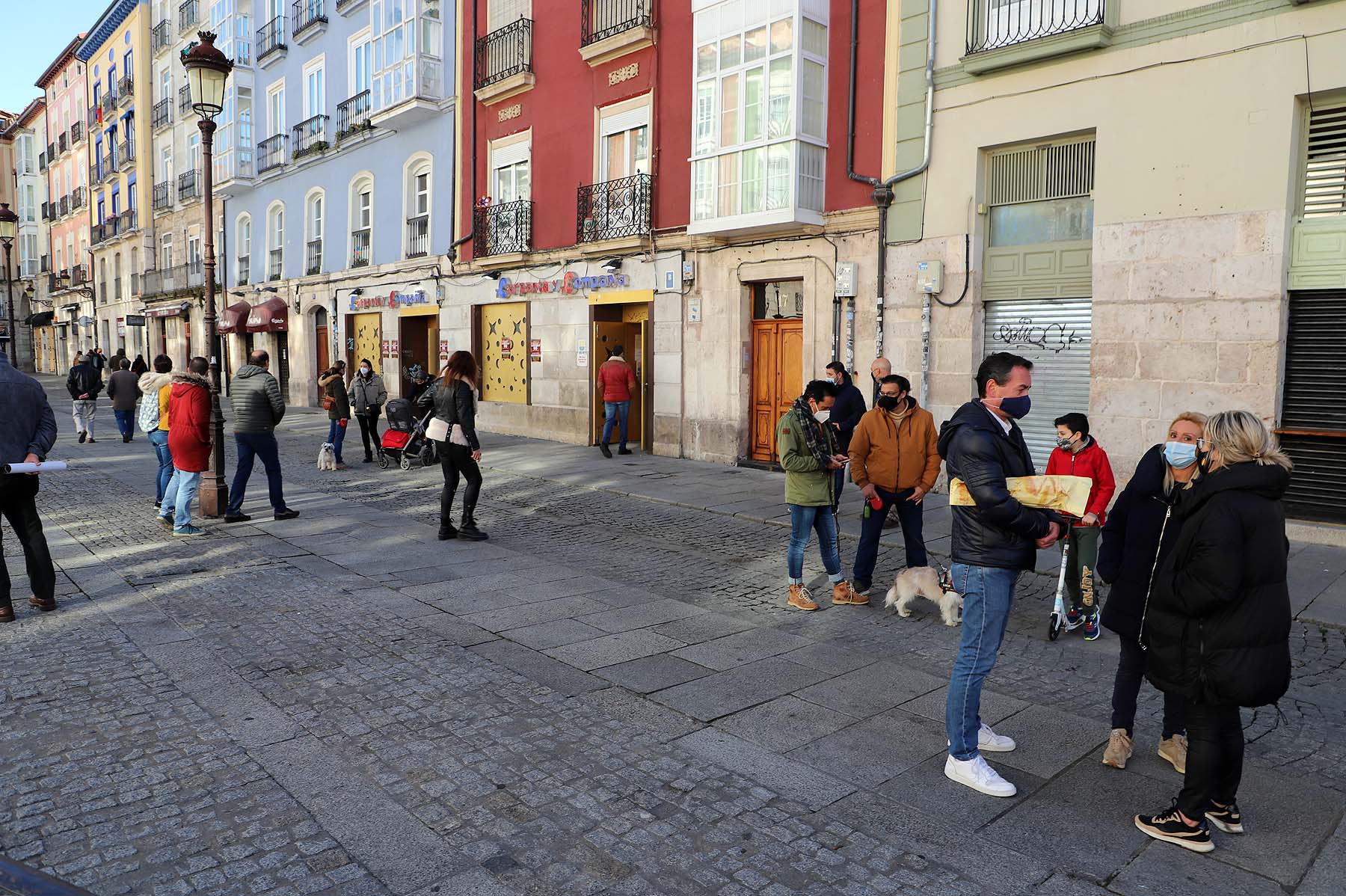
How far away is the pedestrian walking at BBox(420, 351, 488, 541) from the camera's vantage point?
9102 mm

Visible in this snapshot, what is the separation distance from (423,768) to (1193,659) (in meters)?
3.11

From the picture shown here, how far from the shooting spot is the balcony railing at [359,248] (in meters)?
24.3

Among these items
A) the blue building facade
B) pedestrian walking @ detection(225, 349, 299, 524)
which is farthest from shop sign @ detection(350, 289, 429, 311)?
pedestrian walking @ detection(225, 349, 299, 524)

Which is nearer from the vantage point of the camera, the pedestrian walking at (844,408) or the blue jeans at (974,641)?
the blue jeans at (974,641)

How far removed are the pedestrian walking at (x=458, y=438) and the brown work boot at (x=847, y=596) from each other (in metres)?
3.76

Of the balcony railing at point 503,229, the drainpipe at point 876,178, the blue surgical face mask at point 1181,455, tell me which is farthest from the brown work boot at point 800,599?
the balcony railing at point 503,229

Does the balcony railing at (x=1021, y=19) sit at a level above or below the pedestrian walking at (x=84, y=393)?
above

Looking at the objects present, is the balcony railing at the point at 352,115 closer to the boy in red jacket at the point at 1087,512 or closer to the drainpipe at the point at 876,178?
the drainpipe at the point at 876,178

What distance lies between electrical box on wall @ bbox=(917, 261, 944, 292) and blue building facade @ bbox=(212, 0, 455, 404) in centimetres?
1210

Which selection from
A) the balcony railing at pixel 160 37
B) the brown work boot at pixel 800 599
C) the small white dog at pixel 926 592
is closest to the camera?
the small white dog at pixel 926 592

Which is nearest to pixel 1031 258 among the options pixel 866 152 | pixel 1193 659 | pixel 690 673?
pixel 866 152

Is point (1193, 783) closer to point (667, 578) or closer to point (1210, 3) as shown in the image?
point (667, 578)

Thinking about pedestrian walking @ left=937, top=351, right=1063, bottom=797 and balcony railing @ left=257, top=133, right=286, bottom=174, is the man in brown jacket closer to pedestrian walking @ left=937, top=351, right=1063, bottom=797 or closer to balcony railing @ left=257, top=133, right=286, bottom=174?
pedestrian walking @ left=937, top=351, right=1063, bottom=797

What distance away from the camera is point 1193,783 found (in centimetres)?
→ 348
